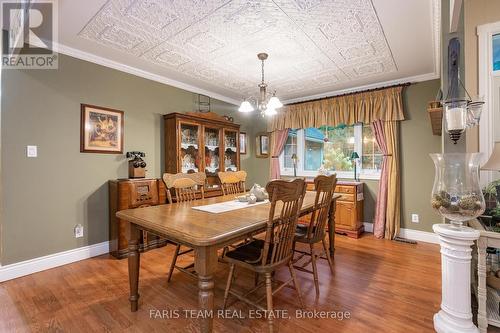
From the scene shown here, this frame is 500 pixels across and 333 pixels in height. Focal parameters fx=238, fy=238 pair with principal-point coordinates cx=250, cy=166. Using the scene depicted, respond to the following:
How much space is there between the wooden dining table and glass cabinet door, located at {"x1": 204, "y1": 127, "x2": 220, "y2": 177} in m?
1.91

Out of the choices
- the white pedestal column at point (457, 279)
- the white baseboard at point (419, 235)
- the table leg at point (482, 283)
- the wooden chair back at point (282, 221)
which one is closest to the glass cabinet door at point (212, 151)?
the wooden chair back at point (282, 221)

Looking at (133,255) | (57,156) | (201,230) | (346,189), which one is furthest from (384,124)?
(57,156)

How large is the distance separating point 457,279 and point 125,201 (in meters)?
3.13

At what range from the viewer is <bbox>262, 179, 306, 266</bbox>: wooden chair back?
149 centimetres

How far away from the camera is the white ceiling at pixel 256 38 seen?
77.5 inches

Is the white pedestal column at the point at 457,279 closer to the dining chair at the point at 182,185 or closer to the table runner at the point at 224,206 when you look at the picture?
the table runner at the point at 224,206

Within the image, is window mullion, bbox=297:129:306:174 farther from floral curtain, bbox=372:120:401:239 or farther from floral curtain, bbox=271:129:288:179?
floral curtain, bbox=372:120:401:239

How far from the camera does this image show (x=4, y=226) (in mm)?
2322

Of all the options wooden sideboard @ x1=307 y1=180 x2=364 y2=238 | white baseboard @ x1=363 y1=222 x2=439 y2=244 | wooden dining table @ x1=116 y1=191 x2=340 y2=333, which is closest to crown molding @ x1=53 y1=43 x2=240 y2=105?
wooden dining table @ x1=116 y1=191 x2=340 y2=333

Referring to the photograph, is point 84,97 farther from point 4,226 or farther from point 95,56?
point 4,226

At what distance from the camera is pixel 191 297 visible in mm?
2045

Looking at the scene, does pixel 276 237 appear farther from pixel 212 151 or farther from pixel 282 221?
pixel 212 151

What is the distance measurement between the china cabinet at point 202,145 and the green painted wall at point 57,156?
0.37 meters

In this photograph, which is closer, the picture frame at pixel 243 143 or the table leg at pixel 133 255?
the table leg at pixel 133 255
